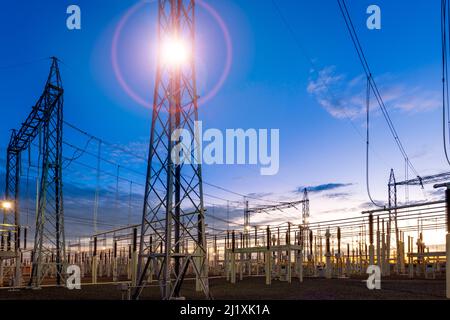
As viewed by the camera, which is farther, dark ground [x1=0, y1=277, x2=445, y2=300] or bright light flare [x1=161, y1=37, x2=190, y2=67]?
dark ground [x1=0, y1=277, x2=445, y2=300]

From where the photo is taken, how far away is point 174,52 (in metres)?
14.4

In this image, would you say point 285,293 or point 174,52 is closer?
point 174,52

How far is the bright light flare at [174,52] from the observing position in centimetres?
1441

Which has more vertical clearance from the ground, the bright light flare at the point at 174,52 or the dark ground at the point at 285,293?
the bright light flare at the point at 174,52

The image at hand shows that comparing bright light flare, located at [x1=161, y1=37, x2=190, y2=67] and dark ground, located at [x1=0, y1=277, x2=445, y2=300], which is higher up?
bright light flare, located at [x1=161, y1=37, x2=190, y2=67]

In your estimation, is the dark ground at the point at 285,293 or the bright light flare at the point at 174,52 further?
the dark ground at the point at 285,293

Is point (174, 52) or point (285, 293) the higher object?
→ point (174, 52)

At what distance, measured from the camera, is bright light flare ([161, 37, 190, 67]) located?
567 inches

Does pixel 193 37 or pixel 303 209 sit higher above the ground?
pixel 193 37
